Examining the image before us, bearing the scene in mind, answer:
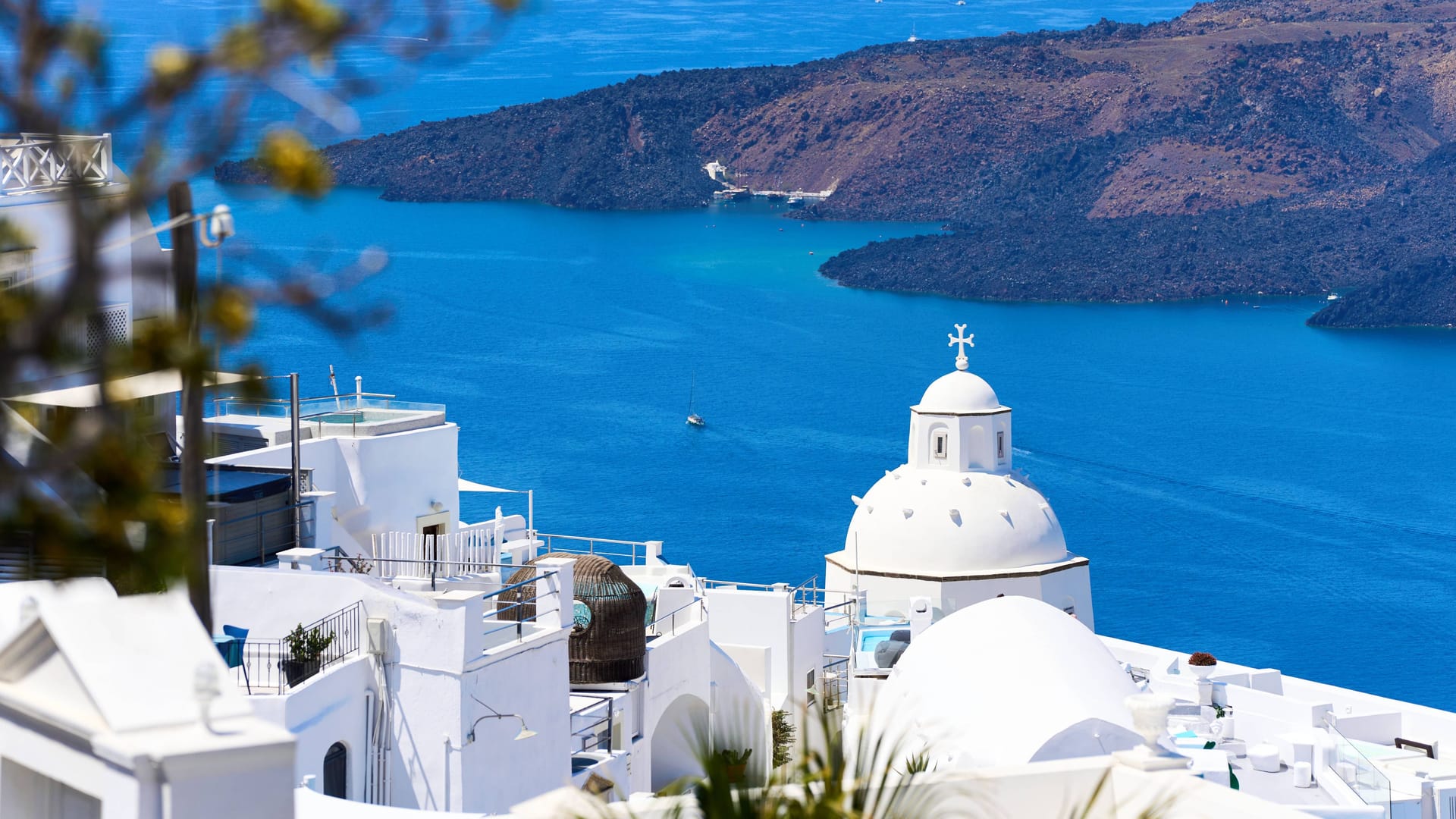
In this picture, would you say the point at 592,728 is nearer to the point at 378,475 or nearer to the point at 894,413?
the point at 378,475

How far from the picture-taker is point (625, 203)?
524 ft

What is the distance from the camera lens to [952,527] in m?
30.2

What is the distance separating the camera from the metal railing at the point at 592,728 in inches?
628

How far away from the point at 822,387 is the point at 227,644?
83.2 meters

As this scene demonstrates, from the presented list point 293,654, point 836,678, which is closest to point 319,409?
point 836,678

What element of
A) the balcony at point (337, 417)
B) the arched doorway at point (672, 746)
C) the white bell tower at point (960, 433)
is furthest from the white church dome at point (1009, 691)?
the white bell tower at point (960, 433)

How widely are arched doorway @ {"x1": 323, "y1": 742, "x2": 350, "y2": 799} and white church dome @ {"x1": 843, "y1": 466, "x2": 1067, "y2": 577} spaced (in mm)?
17270

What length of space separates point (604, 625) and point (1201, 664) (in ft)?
→ 44.9

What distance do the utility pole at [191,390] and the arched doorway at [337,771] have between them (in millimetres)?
7795

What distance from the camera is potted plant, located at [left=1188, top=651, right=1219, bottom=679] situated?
24756 millimetres

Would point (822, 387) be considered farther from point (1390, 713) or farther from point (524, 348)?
point (1390, 713)

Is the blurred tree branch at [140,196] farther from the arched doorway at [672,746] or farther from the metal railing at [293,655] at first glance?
the arched doorway at [672,746]

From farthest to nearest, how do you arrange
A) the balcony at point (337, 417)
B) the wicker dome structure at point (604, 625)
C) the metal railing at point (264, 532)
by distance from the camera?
the balcony at point (337, 417), the wicker dome structure at point (604, 625), the metal railing at point (264, 532)

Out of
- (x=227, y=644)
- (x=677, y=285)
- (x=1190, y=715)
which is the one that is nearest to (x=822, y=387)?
(x=677, y=285)
